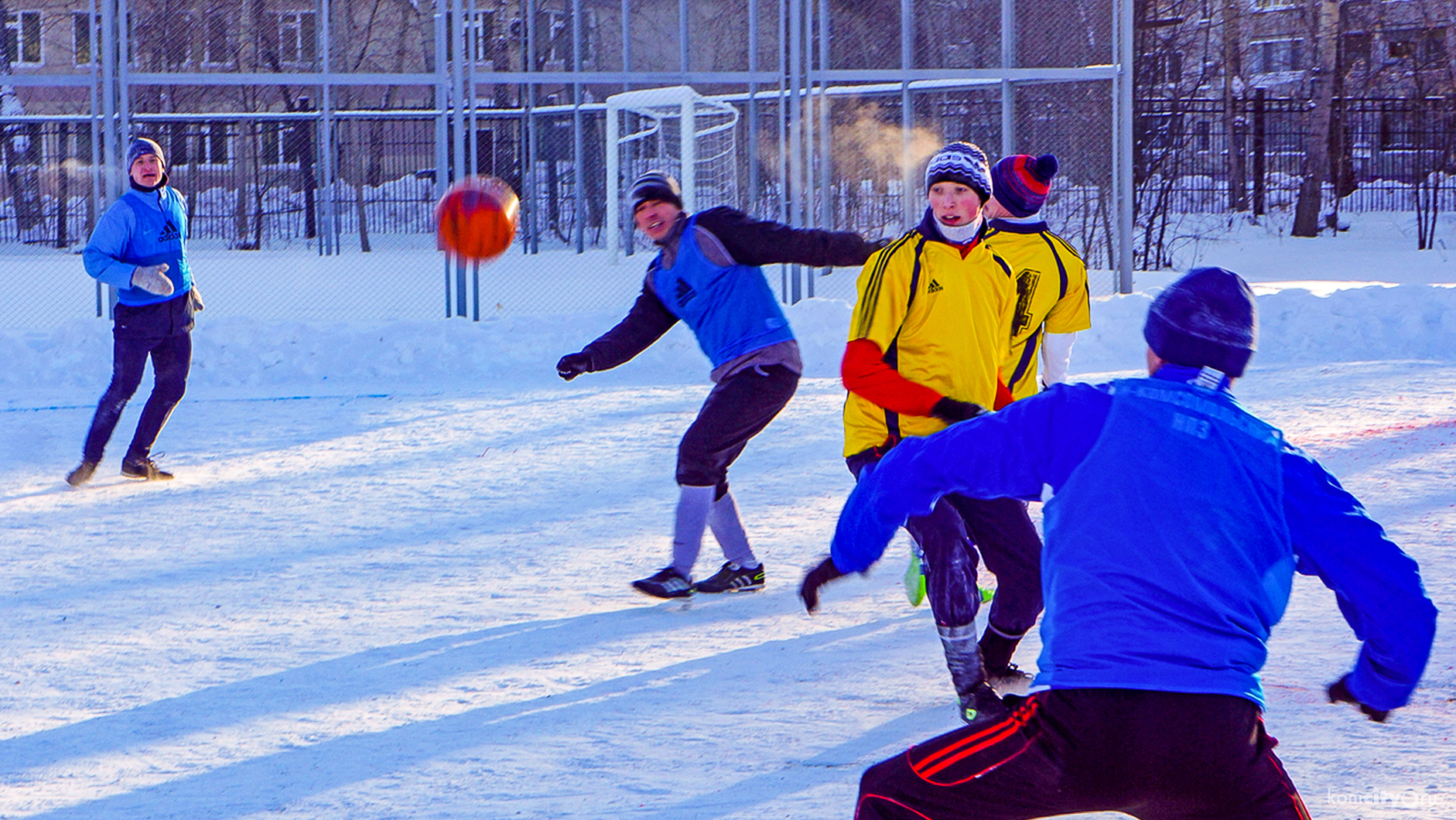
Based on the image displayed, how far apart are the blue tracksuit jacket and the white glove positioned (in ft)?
0.10

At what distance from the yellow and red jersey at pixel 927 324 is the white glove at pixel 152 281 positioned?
16.0 feet

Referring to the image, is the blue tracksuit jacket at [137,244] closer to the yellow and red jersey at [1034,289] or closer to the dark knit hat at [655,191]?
the dark knit hat at [655,191]

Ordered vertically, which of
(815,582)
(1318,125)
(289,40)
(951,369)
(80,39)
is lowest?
(815,582)

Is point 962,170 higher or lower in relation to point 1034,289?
higher

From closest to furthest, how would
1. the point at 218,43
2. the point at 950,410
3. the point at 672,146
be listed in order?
the point at 950,410, the point at 218,43, the point at 672,146

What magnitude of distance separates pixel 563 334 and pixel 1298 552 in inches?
416

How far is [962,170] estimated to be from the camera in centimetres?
428

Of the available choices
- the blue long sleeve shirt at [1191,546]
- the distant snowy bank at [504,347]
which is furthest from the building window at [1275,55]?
the blue long sleeve shirt at [1191,546]

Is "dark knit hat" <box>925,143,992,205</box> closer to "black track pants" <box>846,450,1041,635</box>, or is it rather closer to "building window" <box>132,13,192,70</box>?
"black track pants" <box>846,450,1041,635</box>

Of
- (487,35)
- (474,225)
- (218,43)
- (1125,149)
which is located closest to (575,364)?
(474,225)

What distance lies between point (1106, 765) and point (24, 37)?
22250 mm

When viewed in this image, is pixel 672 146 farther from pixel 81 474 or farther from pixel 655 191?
pixel 655 191

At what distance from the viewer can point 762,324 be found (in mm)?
5668

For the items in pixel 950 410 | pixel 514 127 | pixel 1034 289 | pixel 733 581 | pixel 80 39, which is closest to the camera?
pixel 950 410
